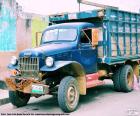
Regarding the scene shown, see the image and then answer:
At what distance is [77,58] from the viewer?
10672mm

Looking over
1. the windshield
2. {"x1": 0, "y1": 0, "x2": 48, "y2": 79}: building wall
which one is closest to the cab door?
the windshield

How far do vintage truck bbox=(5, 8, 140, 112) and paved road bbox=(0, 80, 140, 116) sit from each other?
316 mm

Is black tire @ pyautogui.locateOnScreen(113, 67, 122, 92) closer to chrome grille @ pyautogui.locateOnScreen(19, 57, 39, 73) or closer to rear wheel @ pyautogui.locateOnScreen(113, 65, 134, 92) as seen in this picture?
rear wheel @ pyautogui.locateOnScreen(113, 65, 134, 92)

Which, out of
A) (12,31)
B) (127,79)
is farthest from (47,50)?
(12,31)

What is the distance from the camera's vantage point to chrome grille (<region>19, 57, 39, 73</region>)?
9.73 m

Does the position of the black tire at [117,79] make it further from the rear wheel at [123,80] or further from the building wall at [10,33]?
the building wall at [10,33]

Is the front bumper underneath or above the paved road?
above

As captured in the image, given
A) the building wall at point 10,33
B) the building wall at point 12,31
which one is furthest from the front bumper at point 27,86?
the building wall at point 10,33

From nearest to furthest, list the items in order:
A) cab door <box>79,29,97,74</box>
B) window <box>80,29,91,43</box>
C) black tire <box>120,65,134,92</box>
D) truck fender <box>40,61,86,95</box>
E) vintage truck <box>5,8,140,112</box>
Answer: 1. vintage truck <box>5,8,140,112</box>
2. truck fender <box>40,61,86,95</box>
3. cab door <box>79,29,97,74</box>
4. window <box>80,29,91,43</box>
5. black tire <box>120,65,134,92</box>

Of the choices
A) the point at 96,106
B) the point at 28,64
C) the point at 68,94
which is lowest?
the point at 96,106

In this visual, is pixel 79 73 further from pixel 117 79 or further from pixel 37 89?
pixel 117 79

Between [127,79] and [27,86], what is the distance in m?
4.39

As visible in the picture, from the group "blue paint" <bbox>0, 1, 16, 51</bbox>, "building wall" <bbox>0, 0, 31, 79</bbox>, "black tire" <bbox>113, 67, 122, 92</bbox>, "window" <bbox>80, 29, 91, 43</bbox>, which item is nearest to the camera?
"window" <bbox>80, 29, 91, 43</bbox>

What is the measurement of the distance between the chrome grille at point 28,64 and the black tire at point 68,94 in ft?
2.64
